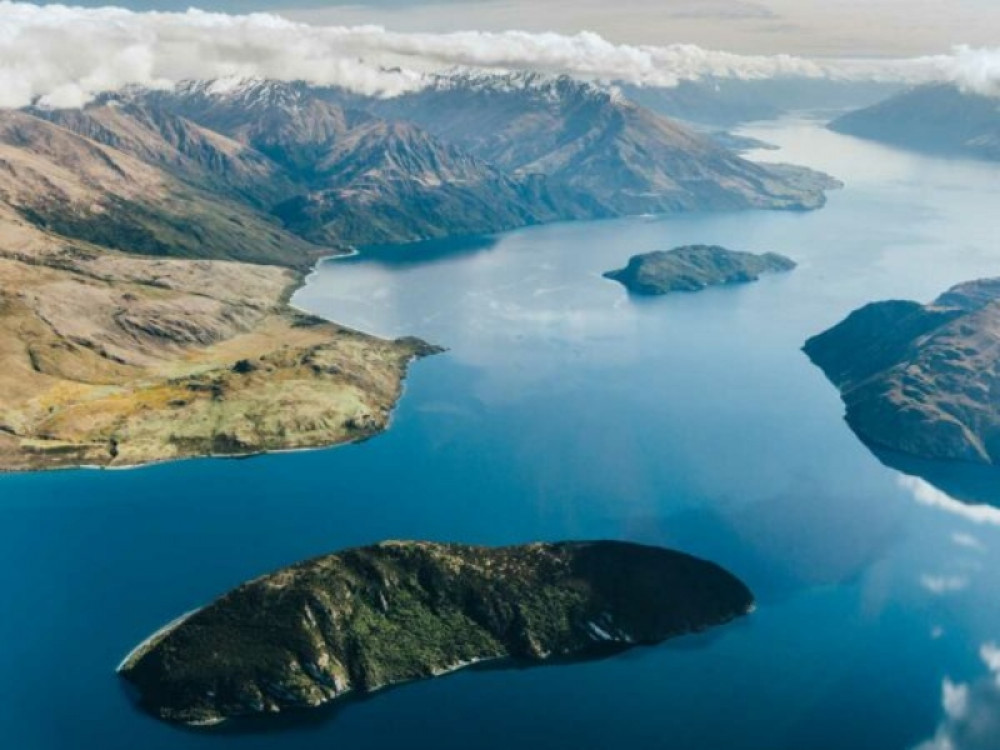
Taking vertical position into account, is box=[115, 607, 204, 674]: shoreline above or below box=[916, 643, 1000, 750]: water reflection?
above

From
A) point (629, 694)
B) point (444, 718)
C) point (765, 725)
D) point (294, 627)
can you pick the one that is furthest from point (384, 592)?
point (765, 725)

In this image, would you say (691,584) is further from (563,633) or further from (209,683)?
(209,683)

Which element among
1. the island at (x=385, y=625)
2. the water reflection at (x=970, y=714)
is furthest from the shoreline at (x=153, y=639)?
the water reflection at (x=970, y=714)

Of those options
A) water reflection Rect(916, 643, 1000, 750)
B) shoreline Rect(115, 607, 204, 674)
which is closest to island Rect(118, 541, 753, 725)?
shoreline Rect(115, 607, 204, 674)

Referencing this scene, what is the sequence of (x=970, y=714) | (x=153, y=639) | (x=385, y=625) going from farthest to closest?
(x=385, y=625) < (x=153, y=639) < (x=970, y=714)

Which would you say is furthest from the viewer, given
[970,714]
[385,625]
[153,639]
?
[385,625]

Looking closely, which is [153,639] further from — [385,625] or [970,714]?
[970,714]

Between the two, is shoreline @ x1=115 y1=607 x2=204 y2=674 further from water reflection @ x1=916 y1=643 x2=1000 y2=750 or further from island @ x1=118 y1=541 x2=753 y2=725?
water reflection @ x1=916 y1=643 x2=1000 y2=750

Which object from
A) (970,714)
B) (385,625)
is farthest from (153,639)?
(970,714)
